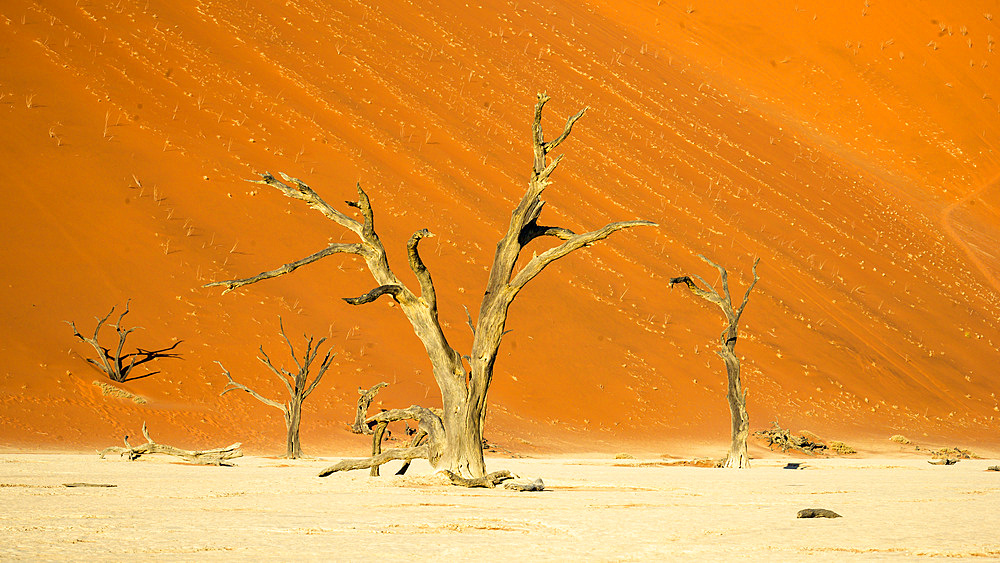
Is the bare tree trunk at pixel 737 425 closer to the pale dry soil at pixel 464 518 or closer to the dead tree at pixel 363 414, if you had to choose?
the pale dry soil at pixel 464 518

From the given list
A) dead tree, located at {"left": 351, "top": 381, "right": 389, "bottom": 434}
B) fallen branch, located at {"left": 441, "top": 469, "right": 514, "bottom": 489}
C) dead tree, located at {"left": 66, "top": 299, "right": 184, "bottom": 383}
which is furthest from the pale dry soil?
dead tree, located at {"left": 66, "top": 299, "right": 184, "bottom": 383}

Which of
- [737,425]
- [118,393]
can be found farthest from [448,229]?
[737,425]

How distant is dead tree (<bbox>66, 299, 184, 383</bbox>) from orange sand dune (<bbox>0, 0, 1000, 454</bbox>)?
33cm

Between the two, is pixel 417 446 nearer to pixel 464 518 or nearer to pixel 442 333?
pixel 442 333

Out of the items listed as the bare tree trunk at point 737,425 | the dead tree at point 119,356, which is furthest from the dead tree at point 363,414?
the dead tree at point 119,356

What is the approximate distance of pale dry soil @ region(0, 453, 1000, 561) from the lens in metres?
7.11

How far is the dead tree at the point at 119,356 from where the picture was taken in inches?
980

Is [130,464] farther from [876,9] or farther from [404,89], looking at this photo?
[876,9]

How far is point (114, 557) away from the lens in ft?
21.3

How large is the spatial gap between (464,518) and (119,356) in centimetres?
1807

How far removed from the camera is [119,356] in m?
25.1

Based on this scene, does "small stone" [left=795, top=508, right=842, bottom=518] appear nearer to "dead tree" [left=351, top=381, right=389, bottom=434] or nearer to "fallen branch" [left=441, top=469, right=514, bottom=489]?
"fallen branch" [left=441, top=469, right=514, bottom=489]

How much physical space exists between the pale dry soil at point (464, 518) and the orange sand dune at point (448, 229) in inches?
415

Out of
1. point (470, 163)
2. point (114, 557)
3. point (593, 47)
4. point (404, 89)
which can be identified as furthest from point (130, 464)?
point (593, 47)
